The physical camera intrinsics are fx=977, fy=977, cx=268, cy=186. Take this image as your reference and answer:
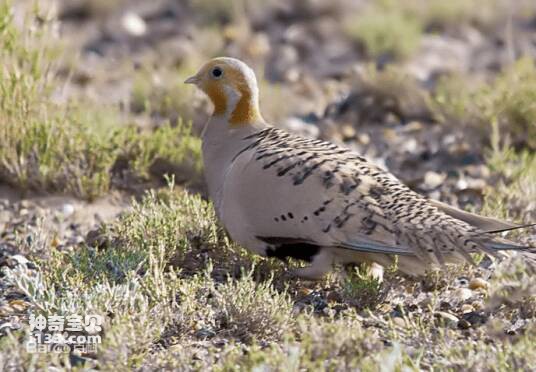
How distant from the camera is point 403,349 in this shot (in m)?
3.77

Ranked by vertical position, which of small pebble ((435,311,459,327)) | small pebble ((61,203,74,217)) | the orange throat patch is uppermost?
the orange throat patch

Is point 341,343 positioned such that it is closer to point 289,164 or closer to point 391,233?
point 391,233

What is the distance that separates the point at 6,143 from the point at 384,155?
298 centimetres

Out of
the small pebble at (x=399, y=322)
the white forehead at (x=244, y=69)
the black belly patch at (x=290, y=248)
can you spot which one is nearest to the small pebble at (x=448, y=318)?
the small pebble at (x=399, y=322)

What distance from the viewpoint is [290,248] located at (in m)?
4.68

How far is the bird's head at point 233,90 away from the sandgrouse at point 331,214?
12.9 inches

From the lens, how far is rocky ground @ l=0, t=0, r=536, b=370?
13.1ft

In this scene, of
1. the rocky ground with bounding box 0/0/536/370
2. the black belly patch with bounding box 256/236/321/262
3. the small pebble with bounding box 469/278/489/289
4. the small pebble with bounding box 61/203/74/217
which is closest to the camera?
the rocky ground with bounding box 0/0/536/370

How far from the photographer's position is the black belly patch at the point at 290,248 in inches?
182

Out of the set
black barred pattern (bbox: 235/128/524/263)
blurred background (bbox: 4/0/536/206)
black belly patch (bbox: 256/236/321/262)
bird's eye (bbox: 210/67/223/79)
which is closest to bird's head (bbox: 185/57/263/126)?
bird's eye (bbox: 210/67/223/79)

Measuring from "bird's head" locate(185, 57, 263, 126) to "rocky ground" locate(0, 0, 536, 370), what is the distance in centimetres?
53

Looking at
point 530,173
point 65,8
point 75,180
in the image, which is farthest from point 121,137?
point 65,8

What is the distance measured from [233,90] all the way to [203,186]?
1.48 metres

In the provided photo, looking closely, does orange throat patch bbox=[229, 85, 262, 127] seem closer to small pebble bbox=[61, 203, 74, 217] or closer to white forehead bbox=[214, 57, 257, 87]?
white forehead bbox=[214, 57, 257, 87]
